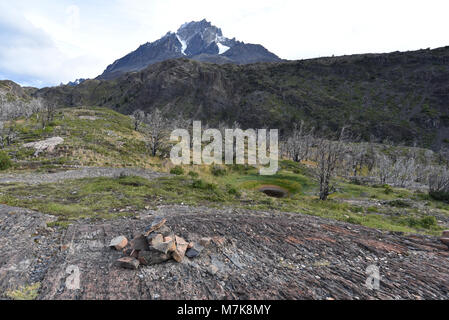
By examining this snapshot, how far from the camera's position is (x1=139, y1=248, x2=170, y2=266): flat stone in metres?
6.18

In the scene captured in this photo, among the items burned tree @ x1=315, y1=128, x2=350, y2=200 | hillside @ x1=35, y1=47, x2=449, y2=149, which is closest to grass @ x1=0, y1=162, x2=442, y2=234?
burned tree @ x1=315, y1=128, x2=350, y2=200

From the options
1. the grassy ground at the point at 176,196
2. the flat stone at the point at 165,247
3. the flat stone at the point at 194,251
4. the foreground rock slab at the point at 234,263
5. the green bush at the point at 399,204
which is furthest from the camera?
the green bush at the point at 399,204

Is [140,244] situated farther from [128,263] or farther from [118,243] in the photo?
[118,243]

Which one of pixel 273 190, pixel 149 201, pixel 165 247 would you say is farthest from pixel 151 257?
pixel 273 190

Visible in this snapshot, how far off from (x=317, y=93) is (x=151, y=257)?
12742 centimetres

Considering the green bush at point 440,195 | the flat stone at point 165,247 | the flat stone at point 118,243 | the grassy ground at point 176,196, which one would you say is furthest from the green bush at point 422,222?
the flat stone at point 118,243

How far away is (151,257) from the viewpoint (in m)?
6.23

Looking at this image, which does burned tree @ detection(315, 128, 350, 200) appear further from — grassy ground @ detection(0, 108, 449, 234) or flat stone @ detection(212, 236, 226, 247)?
flat stone @ detection(212, 236, 226, 247)

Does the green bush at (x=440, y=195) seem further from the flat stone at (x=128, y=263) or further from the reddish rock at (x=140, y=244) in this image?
the flat stone at (x=128, y=263)

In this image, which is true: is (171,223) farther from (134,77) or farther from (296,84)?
(134,77)

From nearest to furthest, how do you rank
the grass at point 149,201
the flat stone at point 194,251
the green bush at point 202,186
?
the flat stone at point 194,251
the grass at point 149,201
the green bush at point 202,186

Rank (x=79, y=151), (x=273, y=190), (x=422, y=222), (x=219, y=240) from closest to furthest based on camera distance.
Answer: (x=219, y=240)
(x=422, y=222)
(x=273, y=190)
(x=79, y=151)

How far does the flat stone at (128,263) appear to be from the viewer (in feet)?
19.6
